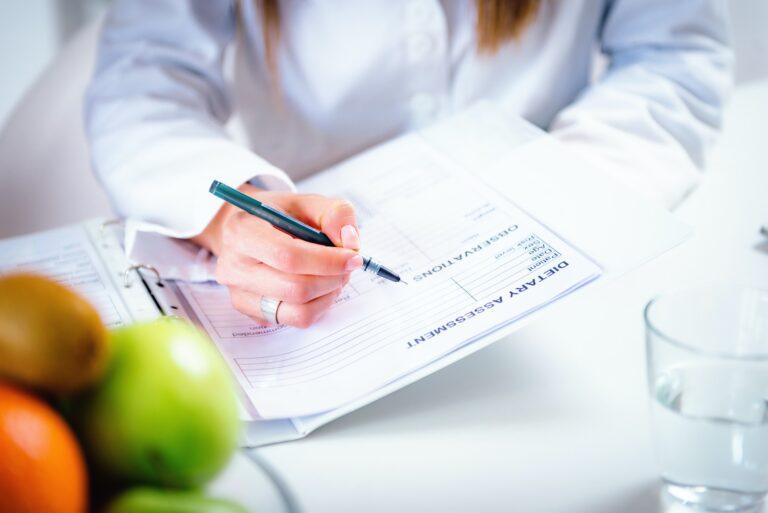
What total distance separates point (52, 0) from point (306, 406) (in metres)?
1.39

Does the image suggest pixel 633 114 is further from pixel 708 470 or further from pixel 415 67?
pixel 708 470

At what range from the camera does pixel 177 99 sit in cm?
80

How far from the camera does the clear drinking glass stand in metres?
0.39

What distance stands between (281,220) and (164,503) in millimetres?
289

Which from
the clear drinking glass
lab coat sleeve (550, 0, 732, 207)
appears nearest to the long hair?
lab coat sleeve (550, 0, 732, 207)

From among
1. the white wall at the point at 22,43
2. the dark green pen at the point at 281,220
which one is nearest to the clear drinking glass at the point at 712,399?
the dark green pen at the point at 281,220

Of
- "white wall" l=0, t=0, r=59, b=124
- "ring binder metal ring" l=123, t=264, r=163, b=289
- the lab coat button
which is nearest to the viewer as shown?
"ring binder metal ring" l=123, t=264, r=163, b=289

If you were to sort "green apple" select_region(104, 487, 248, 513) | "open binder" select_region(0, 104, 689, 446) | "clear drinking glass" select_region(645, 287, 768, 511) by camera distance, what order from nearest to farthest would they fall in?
1. "green apple" select_region(104, 487, 248, 513)
2. "clear drinking glass" select_region(645, 287, 768, 511)
3. "open binder" select_region(0, 104, 689, 446)

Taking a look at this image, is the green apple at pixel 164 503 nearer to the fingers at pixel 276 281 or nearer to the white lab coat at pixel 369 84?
the fingers at pixel 276 281

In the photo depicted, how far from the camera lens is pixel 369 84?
2.81ft

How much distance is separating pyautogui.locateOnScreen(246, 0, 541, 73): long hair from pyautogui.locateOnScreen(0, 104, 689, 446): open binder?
11 cm

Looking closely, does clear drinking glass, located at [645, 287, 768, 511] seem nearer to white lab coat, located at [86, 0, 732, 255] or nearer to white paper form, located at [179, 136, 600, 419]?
white paper form, located at [179, 136, 600, 419]

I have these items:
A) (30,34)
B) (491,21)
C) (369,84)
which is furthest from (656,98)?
(30,34)

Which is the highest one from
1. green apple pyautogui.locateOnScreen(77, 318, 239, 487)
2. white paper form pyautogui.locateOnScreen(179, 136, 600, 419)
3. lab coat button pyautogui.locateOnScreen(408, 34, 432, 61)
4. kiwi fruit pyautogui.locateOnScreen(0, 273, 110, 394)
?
kiwi fruit pyautogui.locateOnScreen(0, 273, 110, 394)
